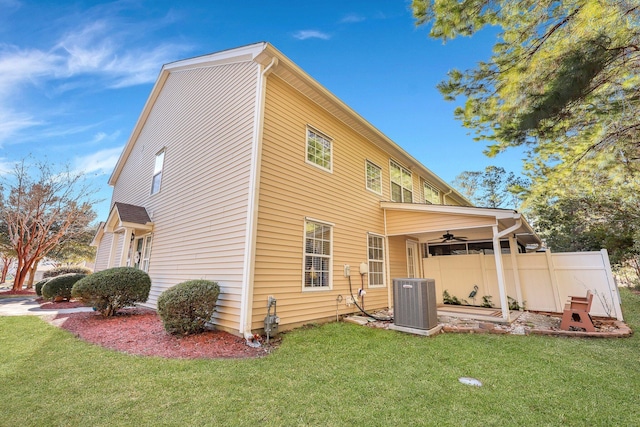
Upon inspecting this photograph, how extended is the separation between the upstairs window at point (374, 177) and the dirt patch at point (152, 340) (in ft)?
20.0

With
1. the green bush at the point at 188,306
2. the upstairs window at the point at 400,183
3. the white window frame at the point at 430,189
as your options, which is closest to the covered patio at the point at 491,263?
the upstairs window at the point at 400,183

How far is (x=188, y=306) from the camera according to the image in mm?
5113

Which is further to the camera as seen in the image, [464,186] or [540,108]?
[464,186]

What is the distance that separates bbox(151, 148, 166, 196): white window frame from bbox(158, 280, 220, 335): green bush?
218 inches

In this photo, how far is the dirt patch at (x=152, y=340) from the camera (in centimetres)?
439

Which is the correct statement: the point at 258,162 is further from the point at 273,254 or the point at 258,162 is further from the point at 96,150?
the point at 96,150

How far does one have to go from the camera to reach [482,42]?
16.7 feet

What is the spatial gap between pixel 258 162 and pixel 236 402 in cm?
423

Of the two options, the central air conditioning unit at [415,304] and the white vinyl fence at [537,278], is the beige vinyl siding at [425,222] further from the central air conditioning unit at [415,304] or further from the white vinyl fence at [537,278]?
the white vinyl fence at [537,278]

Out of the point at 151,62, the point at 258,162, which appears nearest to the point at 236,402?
the point at 258,162

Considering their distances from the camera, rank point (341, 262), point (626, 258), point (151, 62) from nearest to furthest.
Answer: point (341, 262) → point (151, 62) → point (626, 258)

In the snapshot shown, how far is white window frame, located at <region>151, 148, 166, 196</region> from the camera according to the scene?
955 cm

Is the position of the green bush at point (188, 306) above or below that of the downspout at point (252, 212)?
below

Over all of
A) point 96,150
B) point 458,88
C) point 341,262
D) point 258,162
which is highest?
point 96,150
